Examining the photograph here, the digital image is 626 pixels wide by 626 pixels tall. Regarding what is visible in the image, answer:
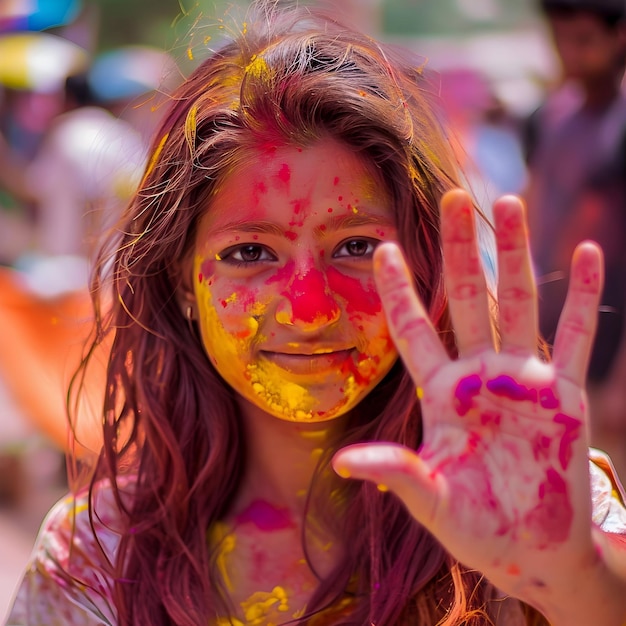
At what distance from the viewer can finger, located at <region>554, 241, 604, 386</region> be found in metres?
1.17

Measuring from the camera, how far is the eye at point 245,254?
62.3 inches

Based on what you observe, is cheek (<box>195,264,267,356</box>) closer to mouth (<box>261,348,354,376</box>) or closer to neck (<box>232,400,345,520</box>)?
mouth (<box>261,348,354,376</box>)

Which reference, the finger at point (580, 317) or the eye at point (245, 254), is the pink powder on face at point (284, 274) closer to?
the eye at point (245, 254)

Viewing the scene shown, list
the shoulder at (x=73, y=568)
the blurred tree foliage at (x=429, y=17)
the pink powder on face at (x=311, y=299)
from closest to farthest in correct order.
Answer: the pink powder on face at (x=311, y=299), the shoulder at (x=73, y=568), the blurred tree foliage at (x=429, y=17)

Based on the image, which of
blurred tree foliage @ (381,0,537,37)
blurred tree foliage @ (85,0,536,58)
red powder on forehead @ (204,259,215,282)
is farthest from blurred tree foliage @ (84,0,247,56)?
red powder on forehead @ (204,259,215,282)

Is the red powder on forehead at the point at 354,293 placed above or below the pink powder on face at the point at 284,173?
below

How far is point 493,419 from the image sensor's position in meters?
1.19

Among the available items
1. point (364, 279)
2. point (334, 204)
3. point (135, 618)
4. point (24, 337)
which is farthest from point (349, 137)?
point (24, 337)

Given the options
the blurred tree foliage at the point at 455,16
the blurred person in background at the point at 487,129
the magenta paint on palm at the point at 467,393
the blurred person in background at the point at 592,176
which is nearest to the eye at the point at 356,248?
the magenta paint on palm at the point at 467,393

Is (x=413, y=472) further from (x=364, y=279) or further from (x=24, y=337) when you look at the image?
(x=24, y=337)

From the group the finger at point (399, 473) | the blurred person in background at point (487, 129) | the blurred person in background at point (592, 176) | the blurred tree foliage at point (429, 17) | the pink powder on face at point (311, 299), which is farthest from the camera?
the blurred tree foliage at point (429, 17)

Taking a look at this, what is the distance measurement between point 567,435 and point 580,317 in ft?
0.47

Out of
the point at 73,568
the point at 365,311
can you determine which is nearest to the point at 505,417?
the point at 365,311

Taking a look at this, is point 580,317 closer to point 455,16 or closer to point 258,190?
point 258,190
